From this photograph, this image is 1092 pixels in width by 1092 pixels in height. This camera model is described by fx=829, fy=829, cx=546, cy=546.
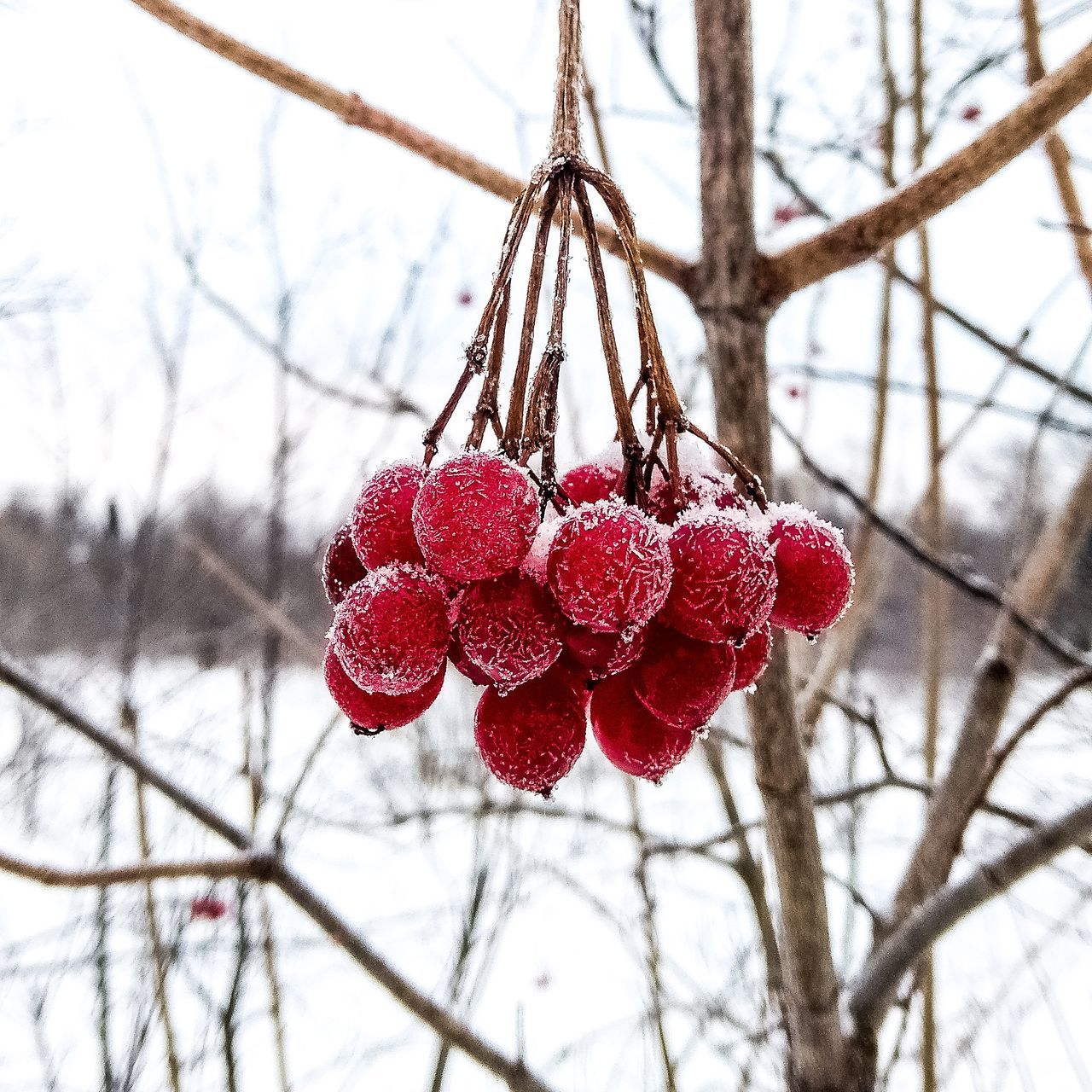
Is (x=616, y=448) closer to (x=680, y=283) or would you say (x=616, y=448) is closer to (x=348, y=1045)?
(x=680, y=283)

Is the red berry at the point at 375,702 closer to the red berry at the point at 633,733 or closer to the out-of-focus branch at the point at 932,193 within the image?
the red berry at the point at 633,733

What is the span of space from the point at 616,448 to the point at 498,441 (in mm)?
77

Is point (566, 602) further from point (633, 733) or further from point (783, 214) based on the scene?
point (783, 214)

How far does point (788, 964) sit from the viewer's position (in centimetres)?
60

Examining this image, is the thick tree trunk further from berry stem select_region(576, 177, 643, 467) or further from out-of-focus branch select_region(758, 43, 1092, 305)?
berry stem select_region(576, 177, 643, 467)

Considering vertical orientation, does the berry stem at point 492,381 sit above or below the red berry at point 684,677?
above

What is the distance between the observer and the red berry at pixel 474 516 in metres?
0.31

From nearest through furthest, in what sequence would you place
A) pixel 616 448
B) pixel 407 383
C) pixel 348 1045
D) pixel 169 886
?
1. pixel 616 448
2. pixel 169 886
3. pixel 348 1045
4. pixel 407 383

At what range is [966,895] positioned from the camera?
554 mm

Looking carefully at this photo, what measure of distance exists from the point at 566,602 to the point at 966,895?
0.42 meters

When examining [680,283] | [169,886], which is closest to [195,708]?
[169,886]

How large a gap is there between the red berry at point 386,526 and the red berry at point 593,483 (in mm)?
77

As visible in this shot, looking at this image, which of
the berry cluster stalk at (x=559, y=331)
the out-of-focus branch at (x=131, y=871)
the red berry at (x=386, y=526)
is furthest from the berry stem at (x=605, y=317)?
the out-of-focus branch at (x=131, y=871)

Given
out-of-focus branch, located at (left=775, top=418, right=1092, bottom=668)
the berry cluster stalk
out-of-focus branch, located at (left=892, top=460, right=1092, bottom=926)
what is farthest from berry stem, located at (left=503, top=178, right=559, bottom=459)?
out-of-focus branch, located at (left=892, top=460, right=1092, bottom=926)
